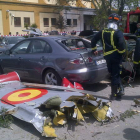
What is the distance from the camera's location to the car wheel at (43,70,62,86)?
18.8 ft

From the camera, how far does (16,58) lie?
6.80 meters

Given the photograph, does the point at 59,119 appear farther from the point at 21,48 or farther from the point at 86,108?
the point at 21,48

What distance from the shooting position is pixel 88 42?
6770 mm

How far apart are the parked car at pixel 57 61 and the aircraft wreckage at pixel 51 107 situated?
80 centimetres

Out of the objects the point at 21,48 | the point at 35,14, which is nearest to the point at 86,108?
the point at 21,48

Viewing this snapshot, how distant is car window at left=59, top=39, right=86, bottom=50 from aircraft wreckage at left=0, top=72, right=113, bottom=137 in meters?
1.50

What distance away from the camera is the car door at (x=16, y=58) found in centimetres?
668

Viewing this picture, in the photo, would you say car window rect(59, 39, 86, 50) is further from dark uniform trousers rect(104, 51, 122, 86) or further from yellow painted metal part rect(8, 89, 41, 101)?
yellow painted metal part rect(8, 89, 41, 101)

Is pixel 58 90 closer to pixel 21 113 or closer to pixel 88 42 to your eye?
pixel 21 113

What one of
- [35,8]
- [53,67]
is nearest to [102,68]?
[53,67]

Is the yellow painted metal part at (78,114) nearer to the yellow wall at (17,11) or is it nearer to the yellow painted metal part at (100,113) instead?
the yellow painted metal part at (100,113)

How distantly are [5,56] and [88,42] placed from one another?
2.75m

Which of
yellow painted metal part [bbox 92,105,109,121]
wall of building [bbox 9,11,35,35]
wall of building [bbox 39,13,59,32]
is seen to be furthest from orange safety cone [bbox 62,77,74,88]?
wall of building [bbox 39,13,59,32]

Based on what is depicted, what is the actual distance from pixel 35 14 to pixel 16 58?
23.3 meters
